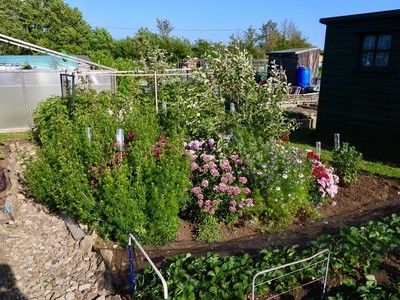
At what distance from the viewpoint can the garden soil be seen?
3664 mm

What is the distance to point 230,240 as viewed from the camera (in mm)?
4105

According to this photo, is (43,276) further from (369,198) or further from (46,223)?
(369,198)

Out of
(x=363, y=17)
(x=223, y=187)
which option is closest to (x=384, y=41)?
(x=363, y=17)

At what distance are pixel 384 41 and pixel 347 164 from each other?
12.5 ft

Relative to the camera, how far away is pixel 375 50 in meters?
7.75

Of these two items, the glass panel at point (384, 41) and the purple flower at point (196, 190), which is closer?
the purple flower at point (196, 190)

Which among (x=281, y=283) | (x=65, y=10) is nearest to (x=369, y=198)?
(x=281, y=283)

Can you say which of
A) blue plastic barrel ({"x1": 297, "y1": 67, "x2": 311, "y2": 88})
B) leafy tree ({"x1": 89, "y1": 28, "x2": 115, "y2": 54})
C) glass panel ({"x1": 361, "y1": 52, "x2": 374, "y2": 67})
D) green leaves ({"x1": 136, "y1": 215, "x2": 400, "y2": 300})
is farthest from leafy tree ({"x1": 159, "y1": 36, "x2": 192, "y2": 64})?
green leaves ({"x1": 136, "y1": 215, "x2": 400, "y2": 300})

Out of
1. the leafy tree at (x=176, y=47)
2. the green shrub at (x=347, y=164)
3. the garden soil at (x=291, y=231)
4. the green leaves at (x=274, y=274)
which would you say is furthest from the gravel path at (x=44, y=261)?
the leafy tree at (x=176, y=47)

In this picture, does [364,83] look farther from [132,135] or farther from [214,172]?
[132,135]

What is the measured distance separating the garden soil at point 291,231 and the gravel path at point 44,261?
0.55 feet

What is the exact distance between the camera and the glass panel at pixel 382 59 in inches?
298

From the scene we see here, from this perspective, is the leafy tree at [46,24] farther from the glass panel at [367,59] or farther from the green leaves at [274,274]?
the green leaves at [274,274]

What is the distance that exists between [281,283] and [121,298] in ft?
4.77
